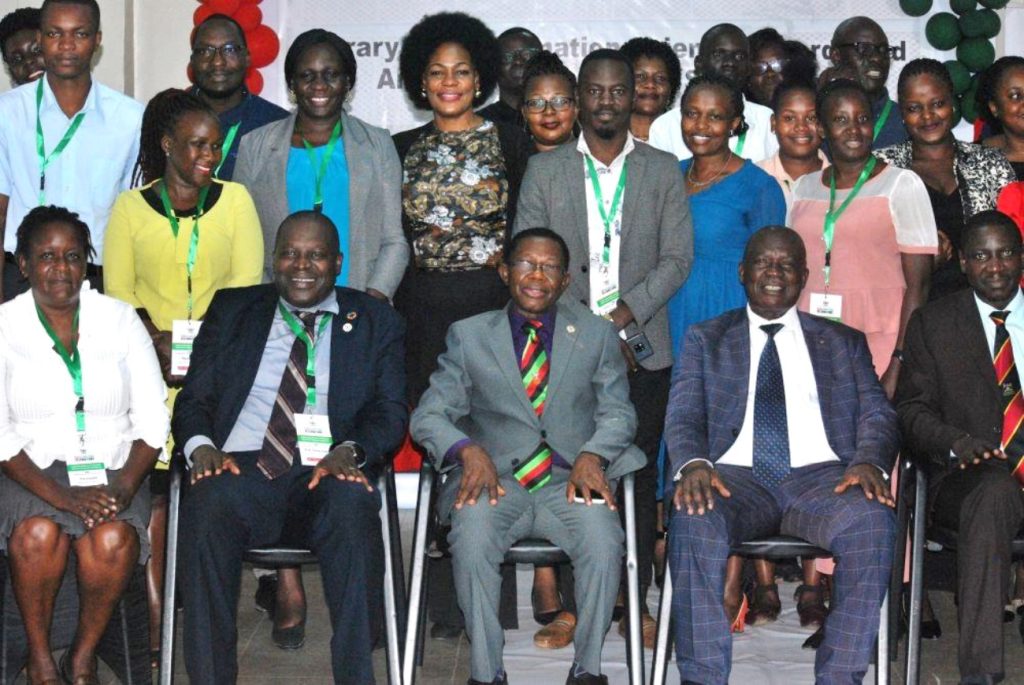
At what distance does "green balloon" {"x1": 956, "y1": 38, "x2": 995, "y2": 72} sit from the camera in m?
7.30

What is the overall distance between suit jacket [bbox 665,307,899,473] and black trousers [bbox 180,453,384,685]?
984 mm

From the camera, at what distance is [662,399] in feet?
16.1

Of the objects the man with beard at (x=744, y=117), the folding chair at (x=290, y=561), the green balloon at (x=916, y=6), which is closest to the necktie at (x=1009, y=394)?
the man with beard at (x=744, y=117)

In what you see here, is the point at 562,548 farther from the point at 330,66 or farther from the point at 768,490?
the point at 330,66

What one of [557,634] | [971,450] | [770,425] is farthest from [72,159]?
[971,450]

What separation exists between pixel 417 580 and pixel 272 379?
787 mm

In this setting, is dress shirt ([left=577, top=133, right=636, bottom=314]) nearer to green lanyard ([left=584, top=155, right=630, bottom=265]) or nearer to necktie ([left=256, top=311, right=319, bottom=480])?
green lanyard ([left=584, top=155, right=630, bottom=265])

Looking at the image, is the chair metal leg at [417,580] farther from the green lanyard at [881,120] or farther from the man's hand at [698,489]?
the green lanyard at [881,120]

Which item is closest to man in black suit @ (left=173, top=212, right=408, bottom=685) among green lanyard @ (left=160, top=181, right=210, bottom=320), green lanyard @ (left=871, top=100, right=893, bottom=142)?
green lanyard @ (left=160, top=181, right=210, bottom=320)

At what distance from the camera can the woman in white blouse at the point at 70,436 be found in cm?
415

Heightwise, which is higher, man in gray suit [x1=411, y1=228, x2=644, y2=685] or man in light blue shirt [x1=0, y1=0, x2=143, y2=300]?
man in light blue shirt [x1=0, y1=0, x2=143, y2=300]

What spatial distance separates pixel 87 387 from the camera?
4.31 m

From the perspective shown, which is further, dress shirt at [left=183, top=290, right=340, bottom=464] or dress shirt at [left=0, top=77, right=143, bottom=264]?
dress shirt at [left=0, top=77, right=143, bottom=264]

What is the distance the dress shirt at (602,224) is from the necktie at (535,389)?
41cm
